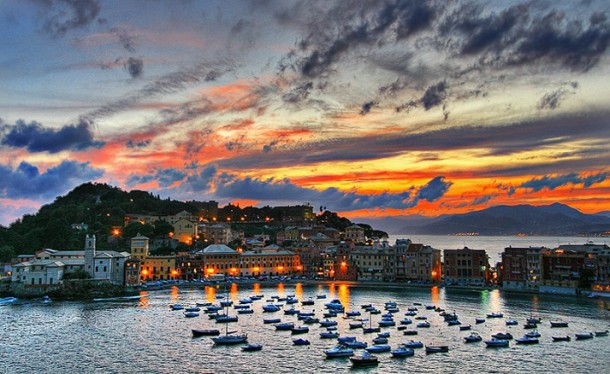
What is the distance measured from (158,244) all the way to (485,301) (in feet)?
198

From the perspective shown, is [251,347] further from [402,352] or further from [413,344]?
[413,344]

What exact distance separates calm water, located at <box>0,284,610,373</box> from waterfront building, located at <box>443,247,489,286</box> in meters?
15.5

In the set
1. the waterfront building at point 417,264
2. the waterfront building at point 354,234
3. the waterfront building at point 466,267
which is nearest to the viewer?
the waterfront building at point 466,267

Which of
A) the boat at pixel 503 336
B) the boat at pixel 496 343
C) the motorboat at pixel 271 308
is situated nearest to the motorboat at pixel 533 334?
the boat at pixel 503 336

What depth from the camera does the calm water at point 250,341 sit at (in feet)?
122

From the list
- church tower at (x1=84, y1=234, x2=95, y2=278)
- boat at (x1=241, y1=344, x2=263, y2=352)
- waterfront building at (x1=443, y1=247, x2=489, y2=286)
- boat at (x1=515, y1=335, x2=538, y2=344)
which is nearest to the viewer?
boat at (x1=241, y1=344, x2=263, y2=352)

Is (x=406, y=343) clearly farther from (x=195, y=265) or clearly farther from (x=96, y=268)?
(x=195, y=265)

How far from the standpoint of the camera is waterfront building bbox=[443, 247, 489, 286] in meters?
84.8

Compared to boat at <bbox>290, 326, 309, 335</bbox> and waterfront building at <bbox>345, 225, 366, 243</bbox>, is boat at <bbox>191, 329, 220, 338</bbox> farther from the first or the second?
waterfront building at <bbox>345, 225, 366, 243</bbox>

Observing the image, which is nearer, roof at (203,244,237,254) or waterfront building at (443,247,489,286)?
waterfront building at (443,247,489,286)

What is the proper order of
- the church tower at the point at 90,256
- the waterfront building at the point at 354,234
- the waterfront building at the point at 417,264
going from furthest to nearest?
the waterfront building at the point at 354,234 < the waterfront building at the point at 417,264 < the church tower at the point at 90,256

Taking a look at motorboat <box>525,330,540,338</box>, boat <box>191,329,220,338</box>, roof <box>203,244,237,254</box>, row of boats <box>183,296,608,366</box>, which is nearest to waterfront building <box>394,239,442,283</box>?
roof <box>203,244,237,254</box>

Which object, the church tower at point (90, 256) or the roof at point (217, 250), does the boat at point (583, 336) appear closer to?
the church tower at point (90, 256)

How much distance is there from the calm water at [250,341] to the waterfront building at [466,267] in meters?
15.5
